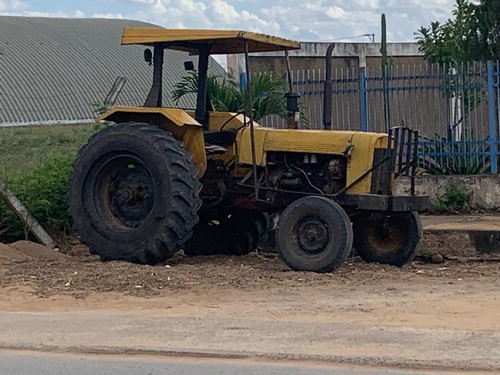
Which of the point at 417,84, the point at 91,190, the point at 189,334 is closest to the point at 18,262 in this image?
the point at 91,190

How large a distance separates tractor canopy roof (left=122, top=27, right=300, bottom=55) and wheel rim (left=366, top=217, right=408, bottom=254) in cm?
222

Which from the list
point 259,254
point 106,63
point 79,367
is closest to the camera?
point 79,367

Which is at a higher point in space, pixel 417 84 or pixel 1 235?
pixel 417 84

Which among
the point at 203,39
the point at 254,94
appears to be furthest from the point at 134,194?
the point at 254,94

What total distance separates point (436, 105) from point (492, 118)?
108cm

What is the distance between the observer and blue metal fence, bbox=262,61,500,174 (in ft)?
52.8

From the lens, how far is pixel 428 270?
1138cm

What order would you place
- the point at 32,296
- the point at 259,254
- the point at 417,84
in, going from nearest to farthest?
the point at 32,296 → the point at 259,254 → the point at 417,84

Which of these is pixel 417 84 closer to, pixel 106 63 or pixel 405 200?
pixel 405 200

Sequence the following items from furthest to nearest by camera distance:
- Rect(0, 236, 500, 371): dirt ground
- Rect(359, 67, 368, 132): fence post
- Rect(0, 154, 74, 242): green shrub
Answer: Rect(359, 67, 368, 132): fence post → Rect(0, 154, 74, 242): green shrub → Rect(0, 236, 500, 371): dirt ground

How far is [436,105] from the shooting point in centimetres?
1666

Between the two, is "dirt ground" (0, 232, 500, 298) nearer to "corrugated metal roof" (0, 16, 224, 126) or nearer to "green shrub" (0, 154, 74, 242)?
"green shrub" (0, 154, 74, 242)

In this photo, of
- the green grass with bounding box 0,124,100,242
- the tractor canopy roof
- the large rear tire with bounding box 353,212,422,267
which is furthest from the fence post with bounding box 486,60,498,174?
the green grass with bounding box 0,124,100,242

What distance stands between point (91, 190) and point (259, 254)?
2.46 m
